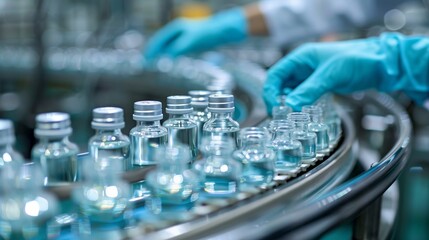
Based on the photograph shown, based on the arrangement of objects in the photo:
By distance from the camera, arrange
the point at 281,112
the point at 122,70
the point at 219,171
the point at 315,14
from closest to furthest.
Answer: the point at 219,171 → the point at 281,112 → the point at 315,14 → the point at 122,70

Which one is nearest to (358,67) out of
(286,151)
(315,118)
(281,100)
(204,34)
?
(281,100)

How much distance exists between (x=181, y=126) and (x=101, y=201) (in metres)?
0.19

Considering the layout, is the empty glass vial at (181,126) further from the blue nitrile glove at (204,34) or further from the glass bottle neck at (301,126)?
the blue nitrile glove at (204,34)

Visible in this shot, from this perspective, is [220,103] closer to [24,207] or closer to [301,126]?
[301,126]

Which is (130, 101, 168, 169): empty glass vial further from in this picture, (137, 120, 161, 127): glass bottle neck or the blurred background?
the blurred background

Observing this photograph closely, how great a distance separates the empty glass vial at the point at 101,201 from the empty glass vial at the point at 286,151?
20cm

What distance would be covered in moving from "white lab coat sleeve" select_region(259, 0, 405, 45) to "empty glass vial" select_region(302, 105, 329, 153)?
38.3 inches

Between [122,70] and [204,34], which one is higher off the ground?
[204,34]

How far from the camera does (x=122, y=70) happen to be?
1.84 metres

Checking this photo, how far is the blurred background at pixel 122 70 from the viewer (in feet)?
4.54

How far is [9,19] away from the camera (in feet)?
10.4

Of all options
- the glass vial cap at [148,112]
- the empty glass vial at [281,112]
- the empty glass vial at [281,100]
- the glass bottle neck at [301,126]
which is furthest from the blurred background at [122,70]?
the glass vial cap at [148,112]

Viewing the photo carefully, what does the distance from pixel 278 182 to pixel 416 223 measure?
4.03 ft

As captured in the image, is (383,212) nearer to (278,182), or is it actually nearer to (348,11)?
(278,182)
